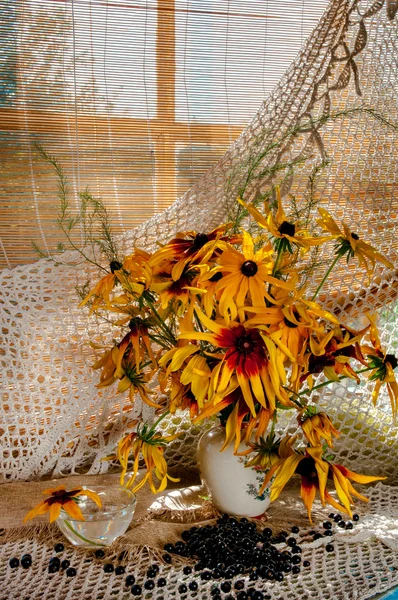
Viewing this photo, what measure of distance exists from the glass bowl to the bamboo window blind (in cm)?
50

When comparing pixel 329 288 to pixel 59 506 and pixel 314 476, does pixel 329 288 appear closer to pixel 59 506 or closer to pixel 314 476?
pixel 314 476

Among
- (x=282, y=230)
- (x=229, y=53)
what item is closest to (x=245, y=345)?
(x=282, y=230)

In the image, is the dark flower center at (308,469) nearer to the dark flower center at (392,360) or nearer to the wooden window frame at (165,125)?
the dark flower center at (392,360)

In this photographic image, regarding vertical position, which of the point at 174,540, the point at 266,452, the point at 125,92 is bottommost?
the point at 174,540

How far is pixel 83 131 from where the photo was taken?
1.24 m

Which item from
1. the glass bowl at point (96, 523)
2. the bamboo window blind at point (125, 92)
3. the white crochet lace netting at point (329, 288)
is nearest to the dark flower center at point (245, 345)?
the glass bowl at point (96, 523)

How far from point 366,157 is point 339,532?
58 cm

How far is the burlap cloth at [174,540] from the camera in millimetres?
718

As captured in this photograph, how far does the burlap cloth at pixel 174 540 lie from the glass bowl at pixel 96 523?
0.04ft

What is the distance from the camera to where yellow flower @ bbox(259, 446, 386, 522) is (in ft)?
2.32

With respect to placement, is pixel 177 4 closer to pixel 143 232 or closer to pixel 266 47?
pixel 266 47

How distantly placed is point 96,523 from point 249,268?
33 centimetres

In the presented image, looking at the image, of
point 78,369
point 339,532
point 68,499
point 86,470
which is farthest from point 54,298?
point 339,532

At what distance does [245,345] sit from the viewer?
691 mm
